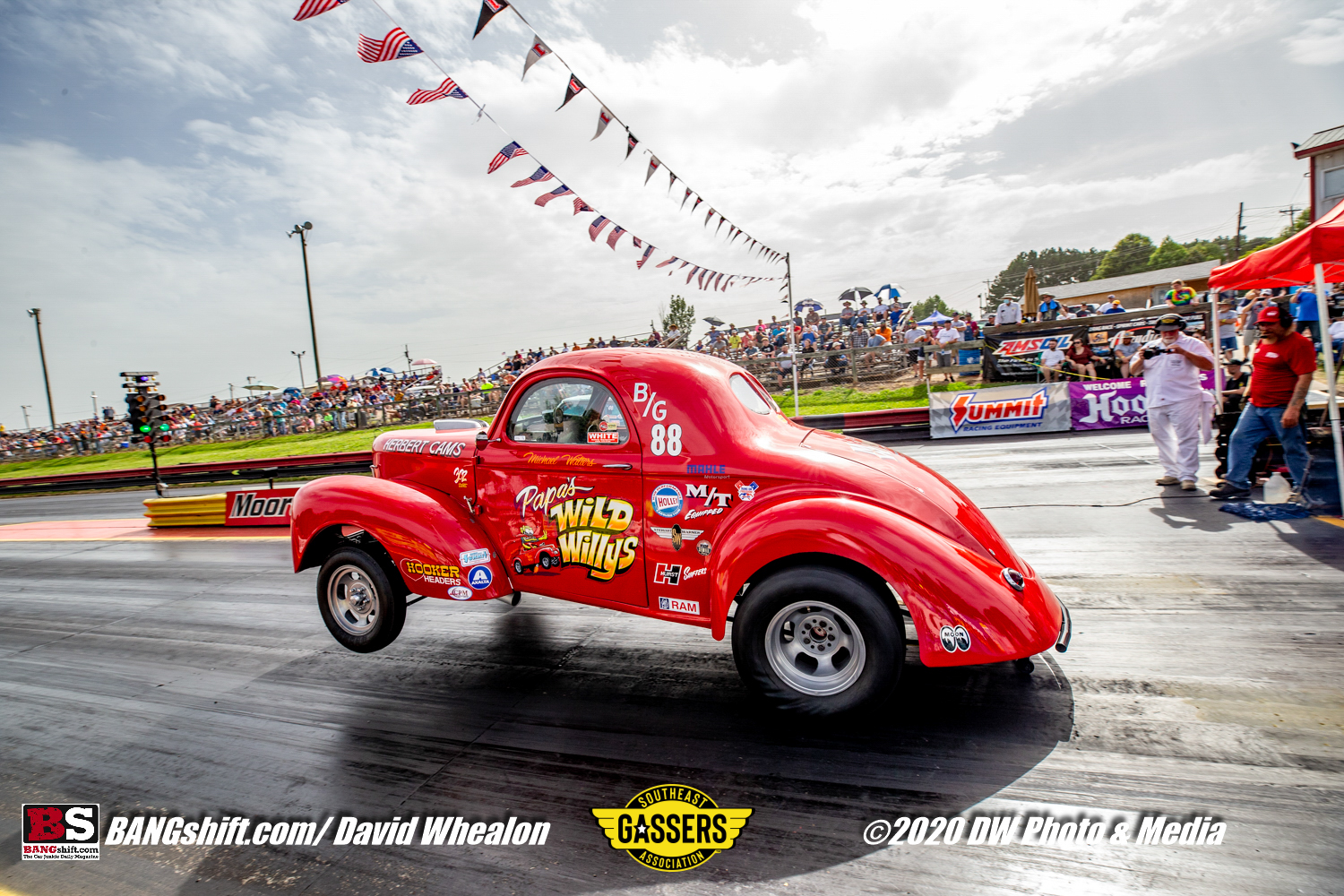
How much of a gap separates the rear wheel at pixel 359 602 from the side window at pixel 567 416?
1.39 meters

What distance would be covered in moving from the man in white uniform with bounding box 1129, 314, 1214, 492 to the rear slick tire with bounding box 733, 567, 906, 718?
20.4 ft

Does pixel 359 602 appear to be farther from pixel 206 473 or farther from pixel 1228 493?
pixel 206 473

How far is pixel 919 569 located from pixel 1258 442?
5994 millimetres

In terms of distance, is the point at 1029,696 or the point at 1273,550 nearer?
the point at 1029,696

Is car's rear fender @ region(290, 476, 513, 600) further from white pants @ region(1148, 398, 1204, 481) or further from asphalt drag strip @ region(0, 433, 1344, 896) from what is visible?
white pants @ region(1148, 398, 1204, 481)

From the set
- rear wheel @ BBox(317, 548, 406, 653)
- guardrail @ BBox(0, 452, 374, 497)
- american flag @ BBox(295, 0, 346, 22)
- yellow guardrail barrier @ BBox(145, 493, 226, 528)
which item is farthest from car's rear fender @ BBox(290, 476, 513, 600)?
guardrail @ BBox(0, 452, 374, 497)

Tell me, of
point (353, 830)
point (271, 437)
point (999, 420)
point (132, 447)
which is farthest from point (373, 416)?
point (353, 830)

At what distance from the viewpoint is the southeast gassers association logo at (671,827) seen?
2.50m

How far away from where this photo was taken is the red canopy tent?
5438 millimetres

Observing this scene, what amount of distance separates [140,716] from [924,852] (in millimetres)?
4645

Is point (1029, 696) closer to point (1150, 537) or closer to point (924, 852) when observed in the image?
point (924, 852)

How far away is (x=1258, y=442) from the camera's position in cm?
654

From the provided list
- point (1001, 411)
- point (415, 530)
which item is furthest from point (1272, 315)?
point (415, 530)

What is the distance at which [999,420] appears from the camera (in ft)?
41.9
